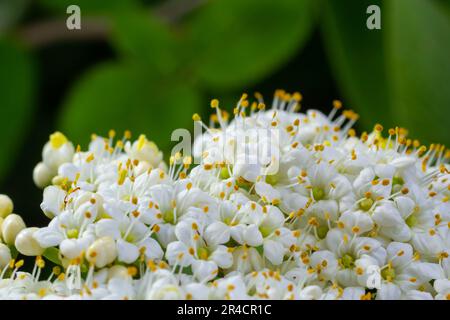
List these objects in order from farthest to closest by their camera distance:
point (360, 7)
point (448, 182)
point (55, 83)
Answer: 1. point (55, 83)
2. point (360, 7)
3. point (448, 182)

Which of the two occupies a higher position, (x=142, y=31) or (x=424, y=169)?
(x=142, y=31)

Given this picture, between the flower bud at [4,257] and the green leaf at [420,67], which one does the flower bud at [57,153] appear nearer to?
the flower bud at [4,257]

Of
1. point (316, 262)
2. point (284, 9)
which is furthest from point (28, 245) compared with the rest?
point (284, 9)

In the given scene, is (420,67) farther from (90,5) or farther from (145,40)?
(90,5)

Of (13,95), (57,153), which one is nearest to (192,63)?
(13,95)
